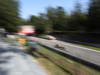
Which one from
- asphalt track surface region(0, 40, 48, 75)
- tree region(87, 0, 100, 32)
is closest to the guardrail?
asphalt track surface region(0, 40, 48, 75)

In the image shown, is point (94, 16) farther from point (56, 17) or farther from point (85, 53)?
point (56, 17)

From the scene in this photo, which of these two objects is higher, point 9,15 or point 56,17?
point 9,15

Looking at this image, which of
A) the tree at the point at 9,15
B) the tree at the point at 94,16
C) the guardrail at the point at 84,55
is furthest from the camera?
the tree at the point at 9,15

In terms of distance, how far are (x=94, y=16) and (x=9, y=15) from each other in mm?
29255

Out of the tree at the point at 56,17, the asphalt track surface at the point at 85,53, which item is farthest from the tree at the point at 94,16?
the tree at the point at 56,17

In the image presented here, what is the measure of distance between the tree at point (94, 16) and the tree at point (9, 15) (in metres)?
26.9

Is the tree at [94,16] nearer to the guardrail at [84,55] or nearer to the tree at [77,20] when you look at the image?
the tree at [77,20]

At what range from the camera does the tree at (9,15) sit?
182ft

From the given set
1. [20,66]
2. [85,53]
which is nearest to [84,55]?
[85,53]

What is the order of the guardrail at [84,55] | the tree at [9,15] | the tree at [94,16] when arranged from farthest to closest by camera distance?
1. the tree at [9,15]
2. the tree at [94,16]
3. the guardrail at [84,55]

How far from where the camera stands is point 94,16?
38.1 meters

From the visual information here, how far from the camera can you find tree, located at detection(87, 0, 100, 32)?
37250 millimetres

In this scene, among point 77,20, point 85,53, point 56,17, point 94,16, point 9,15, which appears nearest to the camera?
point 85,53

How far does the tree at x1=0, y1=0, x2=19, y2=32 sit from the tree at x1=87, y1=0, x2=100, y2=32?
88.3ft
